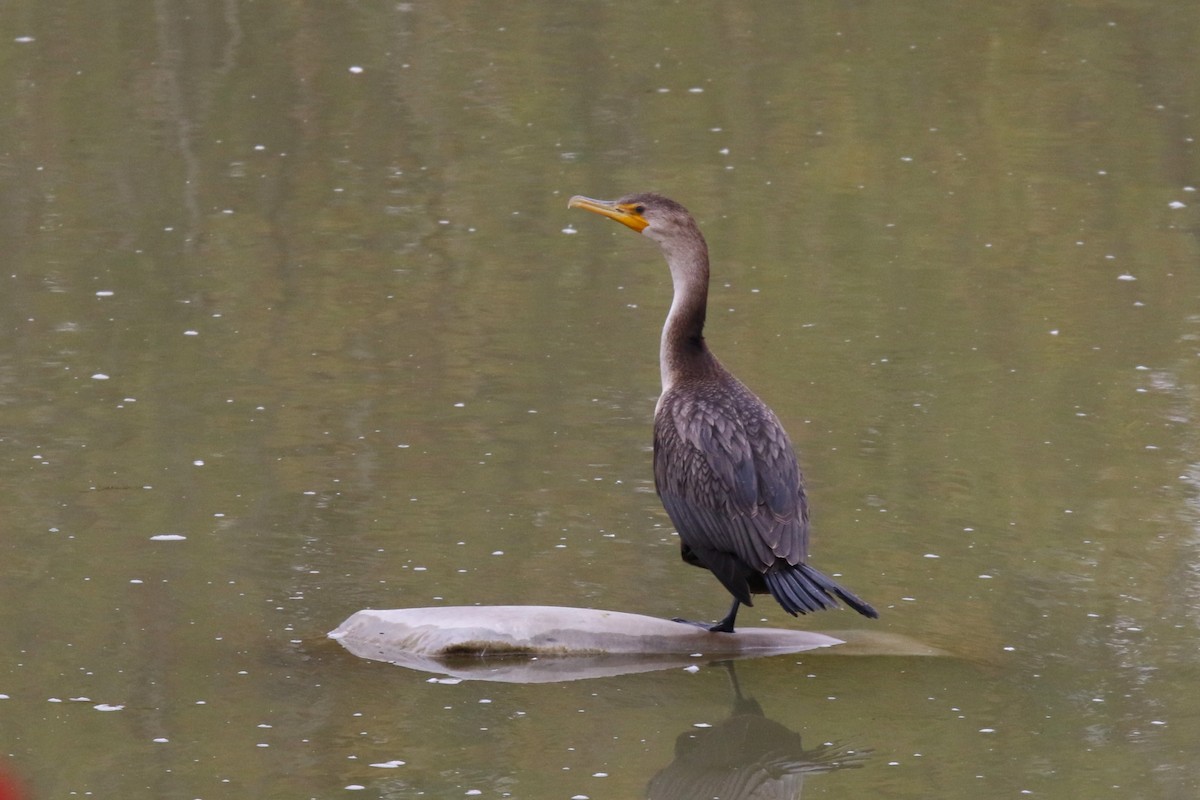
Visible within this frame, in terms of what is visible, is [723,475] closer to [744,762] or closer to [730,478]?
[730,478]

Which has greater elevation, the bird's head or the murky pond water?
the bird's head

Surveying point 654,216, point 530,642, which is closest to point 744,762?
point 530,642

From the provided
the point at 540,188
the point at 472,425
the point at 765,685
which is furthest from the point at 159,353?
the point at 765,685

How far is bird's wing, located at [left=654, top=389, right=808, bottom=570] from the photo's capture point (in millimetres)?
5336

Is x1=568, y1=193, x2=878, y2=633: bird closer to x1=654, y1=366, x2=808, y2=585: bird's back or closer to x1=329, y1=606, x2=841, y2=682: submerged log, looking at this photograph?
x1=654, y1=366, x2=808, y2=585: bird's back

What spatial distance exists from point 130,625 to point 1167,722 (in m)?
3.10

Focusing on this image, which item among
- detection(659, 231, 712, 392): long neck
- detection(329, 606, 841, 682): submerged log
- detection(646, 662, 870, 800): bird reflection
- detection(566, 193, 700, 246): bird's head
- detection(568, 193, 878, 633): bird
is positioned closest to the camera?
detection(646, 662, 870, 800): bird reflection

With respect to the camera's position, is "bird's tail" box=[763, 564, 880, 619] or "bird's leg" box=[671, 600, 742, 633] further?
"bird's leg" box=[671, 600, 742, 633]

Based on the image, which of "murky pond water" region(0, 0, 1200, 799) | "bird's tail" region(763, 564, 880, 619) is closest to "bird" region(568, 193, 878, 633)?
"bird's tail" region(763, 564, 880, 619)

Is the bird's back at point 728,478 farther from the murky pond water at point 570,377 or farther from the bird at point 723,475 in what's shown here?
the murky pond water at point 570,377

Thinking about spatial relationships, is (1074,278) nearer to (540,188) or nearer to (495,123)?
(540,188)

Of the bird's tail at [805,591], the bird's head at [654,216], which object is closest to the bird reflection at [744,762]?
the bird's tail at [805,591]

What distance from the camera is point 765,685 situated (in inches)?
214

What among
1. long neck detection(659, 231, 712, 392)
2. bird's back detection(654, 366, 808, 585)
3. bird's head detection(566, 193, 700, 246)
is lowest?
bird's back detection(654, 366, 808, 585)
